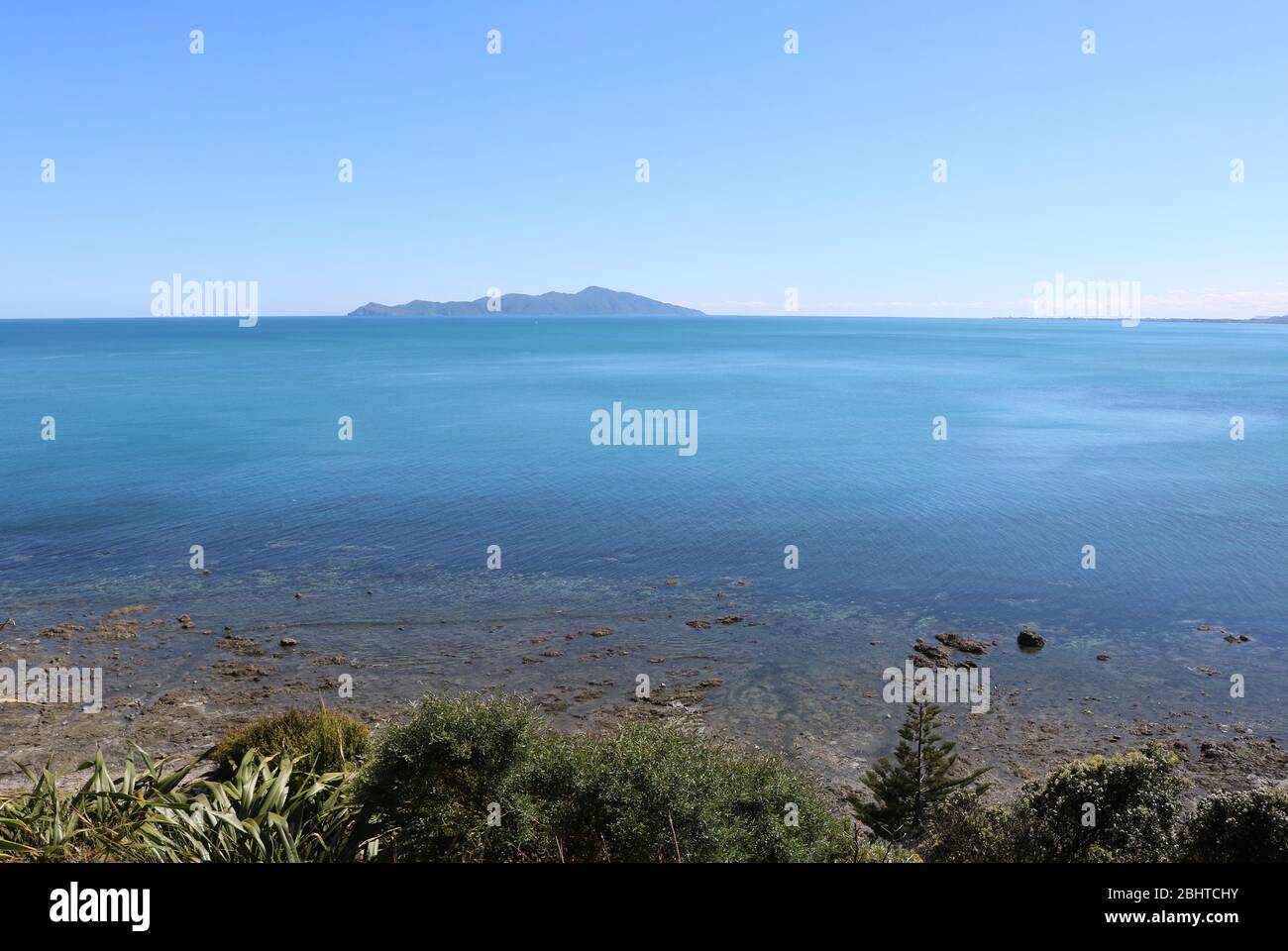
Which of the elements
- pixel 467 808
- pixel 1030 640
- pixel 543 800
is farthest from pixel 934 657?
pixel 467 808

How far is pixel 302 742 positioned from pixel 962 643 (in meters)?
17.2

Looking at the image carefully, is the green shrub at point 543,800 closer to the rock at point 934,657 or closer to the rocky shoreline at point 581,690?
the rocky shoreline at point 581,690

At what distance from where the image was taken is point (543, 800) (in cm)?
943

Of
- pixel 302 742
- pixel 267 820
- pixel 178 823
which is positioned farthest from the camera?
pixel 302 742

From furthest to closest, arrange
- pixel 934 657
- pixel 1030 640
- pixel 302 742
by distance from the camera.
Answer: pixel 1030 640 < pixel 934 657 < pixel 302 742

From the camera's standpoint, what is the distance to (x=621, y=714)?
66.9 ft

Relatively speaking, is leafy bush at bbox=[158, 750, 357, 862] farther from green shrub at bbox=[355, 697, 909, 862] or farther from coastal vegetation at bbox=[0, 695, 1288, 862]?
green shrub at bbox=[355, 697, 909, 862]

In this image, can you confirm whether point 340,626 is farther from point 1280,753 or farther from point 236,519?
point 1280,753

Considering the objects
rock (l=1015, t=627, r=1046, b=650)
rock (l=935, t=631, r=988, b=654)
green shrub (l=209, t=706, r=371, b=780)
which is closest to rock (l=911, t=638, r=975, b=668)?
rock (l=935, t=631, r=988, b=654)

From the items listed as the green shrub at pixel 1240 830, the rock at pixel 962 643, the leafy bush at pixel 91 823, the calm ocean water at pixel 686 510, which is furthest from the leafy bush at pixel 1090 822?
the leafy bush at pixel 91 823

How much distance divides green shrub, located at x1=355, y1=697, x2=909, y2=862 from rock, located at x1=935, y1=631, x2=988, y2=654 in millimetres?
14604

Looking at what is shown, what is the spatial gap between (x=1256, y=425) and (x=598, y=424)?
4902cm

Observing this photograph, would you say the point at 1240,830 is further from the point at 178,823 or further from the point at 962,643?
the point at 178,823

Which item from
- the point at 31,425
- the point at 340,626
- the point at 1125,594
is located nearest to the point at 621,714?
the point at 340,626
